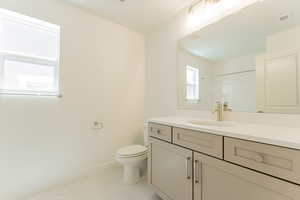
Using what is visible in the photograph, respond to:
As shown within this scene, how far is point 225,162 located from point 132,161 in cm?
121

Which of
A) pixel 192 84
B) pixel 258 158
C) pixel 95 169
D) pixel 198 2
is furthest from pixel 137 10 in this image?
pixel 95 169

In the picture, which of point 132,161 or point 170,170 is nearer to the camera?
point 170,170

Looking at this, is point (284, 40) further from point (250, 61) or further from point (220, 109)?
point (220, 109)

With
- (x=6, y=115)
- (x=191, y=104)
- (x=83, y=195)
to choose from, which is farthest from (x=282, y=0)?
(x=6, y=115)

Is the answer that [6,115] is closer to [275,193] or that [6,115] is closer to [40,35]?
[40,35]

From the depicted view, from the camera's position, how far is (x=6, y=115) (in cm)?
156

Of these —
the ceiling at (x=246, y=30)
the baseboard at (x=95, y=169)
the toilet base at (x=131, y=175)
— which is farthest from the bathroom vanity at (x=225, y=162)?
the baseboard at (x=95, y=169)

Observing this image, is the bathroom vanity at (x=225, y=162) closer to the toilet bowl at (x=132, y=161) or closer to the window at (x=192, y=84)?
the toilet bowl at (x=132, y=161)

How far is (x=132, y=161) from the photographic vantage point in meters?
1.89

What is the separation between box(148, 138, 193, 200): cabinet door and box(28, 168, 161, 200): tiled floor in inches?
→ 9.7

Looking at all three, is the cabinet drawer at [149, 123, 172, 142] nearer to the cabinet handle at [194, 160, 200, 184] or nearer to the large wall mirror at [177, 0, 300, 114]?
the cabinet handle at [194, 160, 200, 184]

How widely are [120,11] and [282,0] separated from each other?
1.79 m

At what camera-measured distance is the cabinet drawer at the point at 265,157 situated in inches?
28.1

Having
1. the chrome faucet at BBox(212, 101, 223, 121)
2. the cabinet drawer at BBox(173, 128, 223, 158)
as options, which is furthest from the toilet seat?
the chrome faucet at BBox(212, 101, 223, 121)
